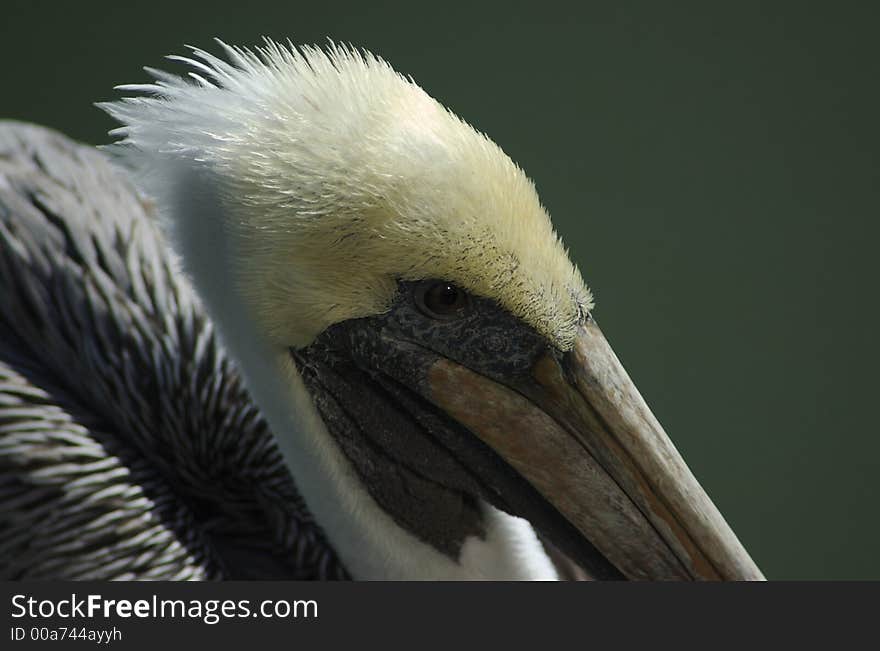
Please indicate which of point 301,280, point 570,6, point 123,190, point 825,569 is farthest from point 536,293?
point 825,569

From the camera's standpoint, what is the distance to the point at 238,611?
1263 millimetres

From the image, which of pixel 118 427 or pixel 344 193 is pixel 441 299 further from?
pixel 118 427

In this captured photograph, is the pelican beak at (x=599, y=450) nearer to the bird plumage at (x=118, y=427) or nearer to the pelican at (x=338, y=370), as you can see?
the pelican at (x=338, y=370)

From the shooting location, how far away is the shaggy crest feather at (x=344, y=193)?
1077mm

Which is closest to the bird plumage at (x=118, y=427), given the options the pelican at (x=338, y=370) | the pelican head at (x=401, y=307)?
the pelican at (x=338, y=370)

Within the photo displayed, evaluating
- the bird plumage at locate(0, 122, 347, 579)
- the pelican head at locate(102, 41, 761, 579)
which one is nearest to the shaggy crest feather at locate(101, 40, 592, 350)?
the pelican head at locate(102, 41, 761, 579)

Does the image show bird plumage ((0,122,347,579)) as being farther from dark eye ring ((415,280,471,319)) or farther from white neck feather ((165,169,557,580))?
dark eye ring ((415,280,471,319))

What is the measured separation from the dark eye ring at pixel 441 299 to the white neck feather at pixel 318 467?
0.64ft

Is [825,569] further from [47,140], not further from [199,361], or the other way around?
[47,140]

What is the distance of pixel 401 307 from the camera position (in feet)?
3.79

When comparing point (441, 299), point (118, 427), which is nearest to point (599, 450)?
point (441, 299)

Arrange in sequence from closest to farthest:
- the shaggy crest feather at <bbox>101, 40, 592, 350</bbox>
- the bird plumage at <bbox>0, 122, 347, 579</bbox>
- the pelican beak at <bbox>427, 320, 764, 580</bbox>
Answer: the shaggy crest feather at <bbox>101, 40, 592, 350</bbox>
the pelican beak at <bbox>427, 320, 764, 580</bbox>
the bird plumage at <bbox>0, 122, 347, 579</bbox>

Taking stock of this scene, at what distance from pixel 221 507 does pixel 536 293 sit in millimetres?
707

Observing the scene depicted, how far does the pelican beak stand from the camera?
1.18 meters
